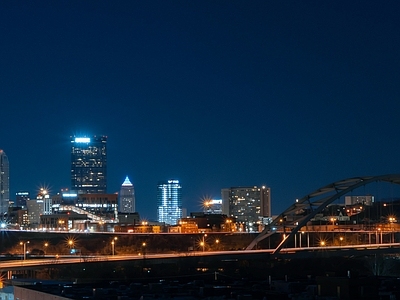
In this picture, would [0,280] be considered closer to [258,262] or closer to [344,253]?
[258,262]

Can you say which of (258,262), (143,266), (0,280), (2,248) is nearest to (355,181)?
(258,262)

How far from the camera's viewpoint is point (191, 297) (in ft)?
157

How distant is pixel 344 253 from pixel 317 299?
73.0 metres

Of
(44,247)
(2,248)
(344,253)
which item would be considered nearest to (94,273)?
(344,253)

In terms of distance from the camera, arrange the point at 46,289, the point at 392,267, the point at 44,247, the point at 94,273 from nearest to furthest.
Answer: the point at 46,289
the point at 94,273
the point at 392,267
the point at 44,247

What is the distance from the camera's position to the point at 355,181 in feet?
403

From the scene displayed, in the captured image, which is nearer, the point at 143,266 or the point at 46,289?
the point at 46,289

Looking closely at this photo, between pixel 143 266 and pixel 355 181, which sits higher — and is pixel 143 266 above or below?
below

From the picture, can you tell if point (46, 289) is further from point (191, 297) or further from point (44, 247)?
point (44, 247)

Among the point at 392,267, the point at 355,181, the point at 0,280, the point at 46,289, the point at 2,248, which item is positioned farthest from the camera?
the point at 2,248

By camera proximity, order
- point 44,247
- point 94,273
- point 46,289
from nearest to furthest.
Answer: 1. point 46,289
2. point 94,273
3. point 44,247

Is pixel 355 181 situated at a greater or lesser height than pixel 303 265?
greater

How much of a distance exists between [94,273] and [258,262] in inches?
992

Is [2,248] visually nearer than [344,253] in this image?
No
